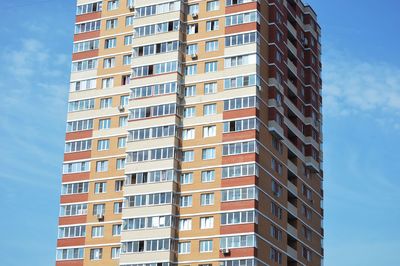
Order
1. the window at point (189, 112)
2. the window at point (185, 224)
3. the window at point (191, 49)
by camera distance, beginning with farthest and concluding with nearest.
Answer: the window at point (191, 49), the window at point (189, 112), the window at point (185, 224)

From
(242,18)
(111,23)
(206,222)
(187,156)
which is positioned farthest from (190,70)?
(206,222)

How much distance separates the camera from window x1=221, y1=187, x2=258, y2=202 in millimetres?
98537

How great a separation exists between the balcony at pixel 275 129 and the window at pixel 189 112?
9208 mm

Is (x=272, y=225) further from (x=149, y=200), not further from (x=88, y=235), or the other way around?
(x=88, y=235)

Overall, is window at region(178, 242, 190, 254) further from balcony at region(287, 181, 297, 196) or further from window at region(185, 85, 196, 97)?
window at region(185, 85, 196, 97)

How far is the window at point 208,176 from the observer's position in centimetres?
10188

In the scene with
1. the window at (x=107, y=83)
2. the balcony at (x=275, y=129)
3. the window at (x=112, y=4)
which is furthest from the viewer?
the window at (x=112, y=4)

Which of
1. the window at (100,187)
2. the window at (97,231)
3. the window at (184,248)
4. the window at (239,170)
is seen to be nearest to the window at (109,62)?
the window at (100,187)

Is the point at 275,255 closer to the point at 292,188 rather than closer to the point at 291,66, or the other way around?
the point at 292,188

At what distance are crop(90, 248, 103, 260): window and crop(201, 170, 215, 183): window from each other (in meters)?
15.2

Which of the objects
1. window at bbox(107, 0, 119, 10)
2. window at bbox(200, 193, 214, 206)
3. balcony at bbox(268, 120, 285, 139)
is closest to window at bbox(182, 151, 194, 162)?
window at bbox(200, 193, 214, 206)

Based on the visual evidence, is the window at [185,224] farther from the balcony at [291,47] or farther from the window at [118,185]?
the balcony at [291,47]

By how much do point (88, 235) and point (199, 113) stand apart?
20.0 metres

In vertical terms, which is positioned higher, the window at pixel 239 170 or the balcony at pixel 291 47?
the balcony at pixel 291 47
